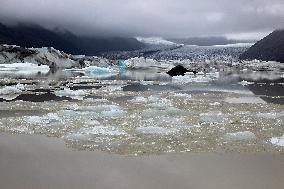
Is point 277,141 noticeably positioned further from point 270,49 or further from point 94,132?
point 270,49

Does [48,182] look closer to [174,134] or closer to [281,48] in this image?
[174,134]

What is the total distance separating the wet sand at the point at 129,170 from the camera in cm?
575

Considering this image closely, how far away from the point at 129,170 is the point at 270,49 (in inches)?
5684

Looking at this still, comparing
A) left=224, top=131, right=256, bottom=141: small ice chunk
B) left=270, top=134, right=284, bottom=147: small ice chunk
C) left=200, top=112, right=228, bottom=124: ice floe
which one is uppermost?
left=224, top=131, right=256, bottom=141: small ice chunk

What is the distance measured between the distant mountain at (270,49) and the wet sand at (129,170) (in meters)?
120

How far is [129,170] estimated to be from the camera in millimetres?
6410

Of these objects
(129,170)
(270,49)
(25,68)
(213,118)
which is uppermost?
(129,170)

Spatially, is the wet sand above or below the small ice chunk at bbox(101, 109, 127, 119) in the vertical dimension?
above

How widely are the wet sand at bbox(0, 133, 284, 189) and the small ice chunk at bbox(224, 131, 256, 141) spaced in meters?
1.25

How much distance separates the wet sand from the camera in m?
5.75

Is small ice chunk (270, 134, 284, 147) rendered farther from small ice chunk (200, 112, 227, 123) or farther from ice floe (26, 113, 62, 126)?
ice floe (26, 113, 62, 126)

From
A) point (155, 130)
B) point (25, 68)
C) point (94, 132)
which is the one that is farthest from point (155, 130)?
point (25, 68)

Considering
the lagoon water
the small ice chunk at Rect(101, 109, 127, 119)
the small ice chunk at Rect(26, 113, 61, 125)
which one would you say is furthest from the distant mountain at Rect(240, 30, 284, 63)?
the small ice chunk at Rect(26, 113, 61, 125)

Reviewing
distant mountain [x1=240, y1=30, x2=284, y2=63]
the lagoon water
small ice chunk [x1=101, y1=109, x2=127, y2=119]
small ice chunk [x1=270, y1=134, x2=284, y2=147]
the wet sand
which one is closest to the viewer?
the wet sand
